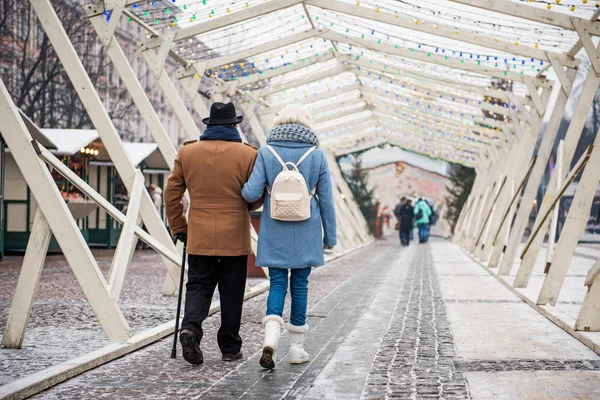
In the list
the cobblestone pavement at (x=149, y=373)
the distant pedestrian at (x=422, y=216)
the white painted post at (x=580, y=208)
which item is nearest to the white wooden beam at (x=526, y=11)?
the white painted post at (x=580, y=208)

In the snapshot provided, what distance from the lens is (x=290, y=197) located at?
6.35 m

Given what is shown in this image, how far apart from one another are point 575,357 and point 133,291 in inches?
254

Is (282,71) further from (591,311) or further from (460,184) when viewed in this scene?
(460,184)

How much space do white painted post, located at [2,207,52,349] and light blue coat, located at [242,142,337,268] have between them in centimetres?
150

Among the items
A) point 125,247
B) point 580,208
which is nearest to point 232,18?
point 580,208

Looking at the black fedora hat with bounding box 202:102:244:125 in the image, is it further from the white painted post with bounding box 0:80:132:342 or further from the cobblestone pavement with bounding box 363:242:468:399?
the cobblestone pavement with bounding box 363:242:468:399

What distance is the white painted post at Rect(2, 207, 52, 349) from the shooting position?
679cm

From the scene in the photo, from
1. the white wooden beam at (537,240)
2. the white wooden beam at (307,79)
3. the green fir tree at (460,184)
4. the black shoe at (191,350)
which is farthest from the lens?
the green fir tree at (460,184)

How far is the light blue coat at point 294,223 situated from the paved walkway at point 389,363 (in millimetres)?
717

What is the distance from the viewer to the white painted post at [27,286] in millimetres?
6785

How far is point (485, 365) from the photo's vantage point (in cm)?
641

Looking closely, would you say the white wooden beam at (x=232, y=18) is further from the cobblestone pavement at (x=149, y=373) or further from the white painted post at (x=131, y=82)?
the cobblestone pavement at (x=149, y=373)

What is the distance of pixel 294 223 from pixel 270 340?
0.82 metres

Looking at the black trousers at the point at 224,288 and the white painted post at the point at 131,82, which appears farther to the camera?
the white painted post at the point at 131,82
